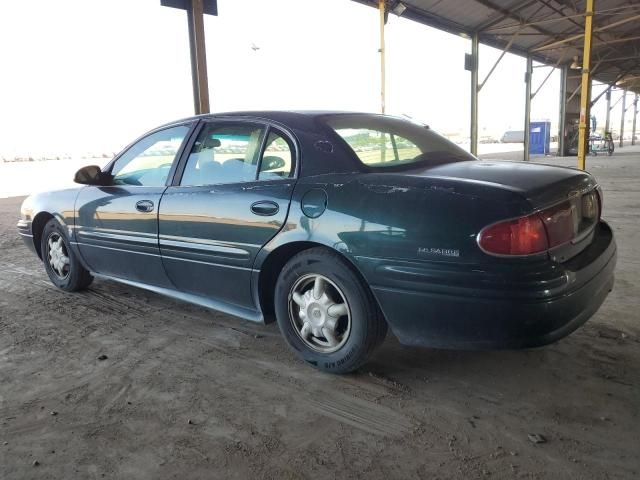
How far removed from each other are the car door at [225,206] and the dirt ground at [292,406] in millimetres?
473

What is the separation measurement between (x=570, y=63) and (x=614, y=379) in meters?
26.4

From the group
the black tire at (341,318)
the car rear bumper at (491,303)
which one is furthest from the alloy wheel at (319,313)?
the car rear bumper at (491,303)

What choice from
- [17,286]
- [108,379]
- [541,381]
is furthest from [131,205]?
[541,381]

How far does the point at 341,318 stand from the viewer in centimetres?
271

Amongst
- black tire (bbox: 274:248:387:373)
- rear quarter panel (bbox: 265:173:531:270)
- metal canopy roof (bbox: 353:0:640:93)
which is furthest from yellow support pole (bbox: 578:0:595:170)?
black tire (bbox: 274:248:387:373)

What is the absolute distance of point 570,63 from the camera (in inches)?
974

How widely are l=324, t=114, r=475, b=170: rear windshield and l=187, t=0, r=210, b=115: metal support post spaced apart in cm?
535

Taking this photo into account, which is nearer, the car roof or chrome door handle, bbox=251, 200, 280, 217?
chrome door handle, bbox=251, 200, 280, 217

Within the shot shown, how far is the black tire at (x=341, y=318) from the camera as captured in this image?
2.54m

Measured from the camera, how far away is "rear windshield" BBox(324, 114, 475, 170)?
2871 mm

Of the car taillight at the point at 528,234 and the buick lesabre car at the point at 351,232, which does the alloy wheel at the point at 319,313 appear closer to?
the buick lesabre car at the point at 351,232

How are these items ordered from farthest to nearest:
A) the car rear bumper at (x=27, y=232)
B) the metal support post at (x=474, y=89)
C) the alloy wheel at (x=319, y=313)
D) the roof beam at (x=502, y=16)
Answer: the metal support post at (x=474, y=89) < the roof beam at (x=502, y=16) < the car rear bumper at (x=27, y=232) < the alloy wheel at (x=319, y=313)

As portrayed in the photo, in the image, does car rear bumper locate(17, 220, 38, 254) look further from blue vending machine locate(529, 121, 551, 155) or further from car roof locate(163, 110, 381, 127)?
blue vending machine locate(529, 121, 551, 155)

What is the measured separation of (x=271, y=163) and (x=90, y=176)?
1.77 metres
